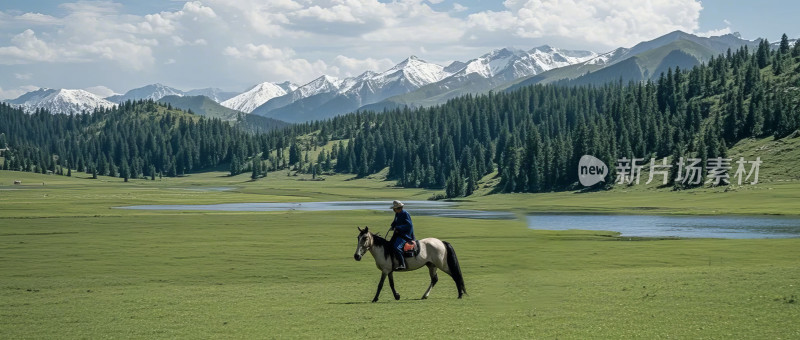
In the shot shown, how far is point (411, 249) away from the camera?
28.5 metres

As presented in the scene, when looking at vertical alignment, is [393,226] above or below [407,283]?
above

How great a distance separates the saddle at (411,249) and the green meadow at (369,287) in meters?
1.97

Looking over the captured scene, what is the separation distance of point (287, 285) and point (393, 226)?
30.9ft

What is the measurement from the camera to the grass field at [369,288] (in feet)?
75.4

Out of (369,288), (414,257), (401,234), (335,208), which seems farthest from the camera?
(335,208)

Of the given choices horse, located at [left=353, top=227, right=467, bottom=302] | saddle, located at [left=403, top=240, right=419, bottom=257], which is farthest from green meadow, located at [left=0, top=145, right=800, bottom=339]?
saddle, located at [left=403, top=240, right=419, bottom=257]

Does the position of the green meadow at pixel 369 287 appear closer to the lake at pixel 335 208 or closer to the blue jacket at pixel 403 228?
the blue jacket at pixel 403 228

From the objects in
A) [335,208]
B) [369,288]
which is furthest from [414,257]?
[335,208]

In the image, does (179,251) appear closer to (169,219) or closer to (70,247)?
(70,247)

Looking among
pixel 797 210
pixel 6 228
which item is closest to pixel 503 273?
pixel 6 228

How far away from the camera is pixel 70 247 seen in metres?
56.4

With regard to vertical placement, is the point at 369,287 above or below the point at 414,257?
below

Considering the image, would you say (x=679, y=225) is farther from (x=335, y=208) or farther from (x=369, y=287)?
(x=335, y=208)

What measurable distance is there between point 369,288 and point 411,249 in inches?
266
